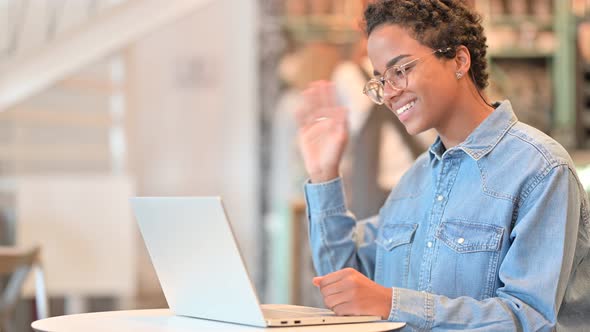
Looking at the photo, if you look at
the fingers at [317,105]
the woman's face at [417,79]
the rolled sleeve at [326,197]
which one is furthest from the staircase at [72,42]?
the woman's face at [417,79]

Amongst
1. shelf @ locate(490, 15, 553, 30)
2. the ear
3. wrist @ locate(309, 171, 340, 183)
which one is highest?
shelf @ locate(490, 15, 553, 30)

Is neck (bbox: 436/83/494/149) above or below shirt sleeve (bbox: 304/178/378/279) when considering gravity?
above

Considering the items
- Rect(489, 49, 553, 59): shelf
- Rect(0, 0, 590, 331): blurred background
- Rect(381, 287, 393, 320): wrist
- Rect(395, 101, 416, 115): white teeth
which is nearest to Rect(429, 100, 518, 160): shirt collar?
Rect(395, 101, 416, 115): white teeth

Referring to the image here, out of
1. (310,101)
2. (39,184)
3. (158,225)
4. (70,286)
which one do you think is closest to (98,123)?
(39,184)

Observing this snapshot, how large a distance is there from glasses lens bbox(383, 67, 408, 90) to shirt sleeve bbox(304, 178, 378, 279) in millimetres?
310

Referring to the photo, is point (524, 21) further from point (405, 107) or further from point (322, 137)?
point (405, 107)

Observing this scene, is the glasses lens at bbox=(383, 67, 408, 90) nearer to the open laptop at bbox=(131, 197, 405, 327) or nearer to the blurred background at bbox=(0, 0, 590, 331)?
the open laptop at bbox=(131, 197, 405, 327)

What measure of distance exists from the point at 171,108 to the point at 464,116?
204 inches

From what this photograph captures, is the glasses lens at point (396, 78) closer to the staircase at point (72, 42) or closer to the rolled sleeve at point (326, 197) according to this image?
the rolled sleeve at point (326, 197)

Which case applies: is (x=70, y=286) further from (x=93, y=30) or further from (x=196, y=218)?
(x=196, y=218)

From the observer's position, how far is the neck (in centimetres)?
157

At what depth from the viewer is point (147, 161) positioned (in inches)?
259

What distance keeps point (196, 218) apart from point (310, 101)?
0.58m

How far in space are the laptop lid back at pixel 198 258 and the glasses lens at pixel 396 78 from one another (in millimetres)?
422
